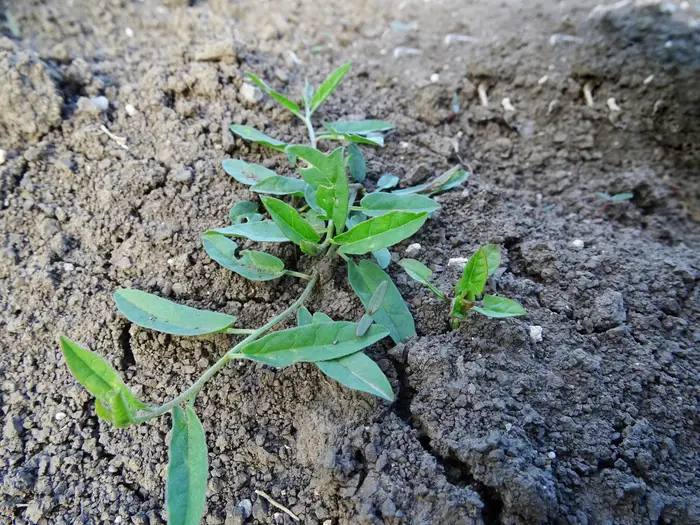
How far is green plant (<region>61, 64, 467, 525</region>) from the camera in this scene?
1005 mm

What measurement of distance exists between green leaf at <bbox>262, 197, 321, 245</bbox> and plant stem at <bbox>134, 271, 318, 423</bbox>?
12cm

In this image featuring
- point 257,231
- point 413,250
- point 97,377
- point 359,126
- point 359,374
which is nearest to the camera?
point 97,377

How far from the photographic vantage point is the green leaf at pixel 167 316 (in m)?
1.20

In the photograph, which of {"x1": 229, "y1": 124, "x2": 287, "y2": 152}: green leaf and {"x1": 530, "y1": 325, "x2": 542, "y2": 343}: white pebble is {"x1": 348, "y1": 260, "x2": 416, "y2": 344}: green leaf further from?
{"x1": 229, "y1": 124, "x2": 287, "y2": 152}: green leaf

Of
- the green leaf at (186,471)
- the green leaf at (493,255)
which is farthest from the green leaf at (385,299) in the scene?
the green leaf at (186,471)

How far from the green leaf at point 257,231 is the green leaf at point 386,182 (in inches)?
14.3

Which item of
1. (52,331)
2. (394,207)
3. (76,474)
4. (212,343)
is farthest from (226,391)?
(394,207)

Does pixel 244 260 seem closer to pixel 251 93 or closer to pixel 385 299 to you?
pixel 385 299

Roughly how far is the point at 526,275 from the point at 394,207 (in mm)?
431

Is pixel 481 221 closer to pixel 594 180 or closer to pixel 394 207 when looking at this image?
pixel 394 207

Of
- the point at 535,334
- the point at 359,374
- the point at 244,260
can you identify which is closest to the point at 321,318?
the point at 359,374

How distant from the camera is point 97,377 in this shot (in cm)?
100

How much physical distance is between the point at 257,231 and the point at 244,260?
0.08 meters

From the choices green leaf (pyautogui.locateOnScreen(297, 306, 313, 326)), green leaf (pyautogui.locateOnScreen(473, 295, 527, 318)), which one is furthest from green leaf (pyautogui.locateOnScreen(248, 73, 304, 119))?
green leaf (pyautogui.locateOnScreen(473, 295, 527, 318))
